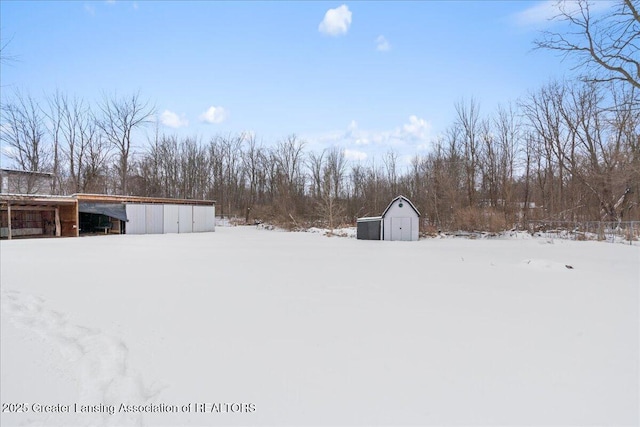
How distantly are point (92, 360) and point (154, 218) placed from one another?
24117 millimetres

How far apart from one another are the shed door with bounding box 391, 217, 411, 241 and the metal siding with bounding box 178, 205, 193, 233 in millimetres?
16576

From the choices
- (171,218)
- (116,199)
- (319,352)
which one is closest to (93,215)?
(116,199)

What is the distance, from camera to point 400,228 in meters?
20.8

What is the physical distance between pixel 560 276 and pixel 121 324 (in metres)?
9.29

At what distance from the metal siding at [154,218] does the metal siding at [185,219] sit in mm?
1443

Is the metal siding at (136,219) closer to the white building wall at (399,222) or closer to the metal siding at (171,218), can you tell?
the metal siding at (171,218)

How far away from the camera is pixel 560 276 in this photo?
8219 millimetres

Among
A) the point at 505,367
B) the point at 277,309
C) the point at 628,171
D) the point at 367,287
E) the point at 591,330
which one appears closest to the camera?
the point at 505,367

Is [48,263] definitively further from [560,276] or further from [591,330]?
[560,276]

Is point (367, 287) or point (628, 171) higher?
point (628, 171)

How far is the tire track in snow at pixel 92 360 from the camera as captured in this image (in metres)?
2.84

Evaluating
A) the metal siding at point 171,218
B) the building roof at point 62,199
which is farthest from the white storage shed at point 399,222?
the building roof at point 62,199

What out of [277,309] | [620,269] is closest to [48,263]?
[277,309]

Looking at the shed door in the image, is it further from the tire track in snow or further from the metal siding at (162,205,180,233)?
the tire track in snow
